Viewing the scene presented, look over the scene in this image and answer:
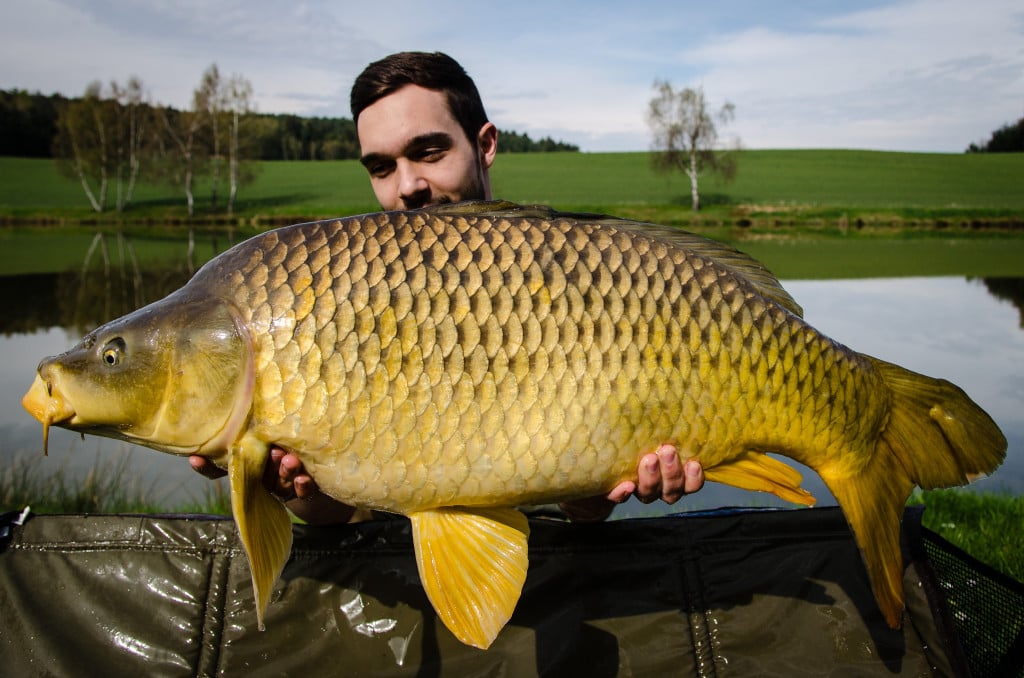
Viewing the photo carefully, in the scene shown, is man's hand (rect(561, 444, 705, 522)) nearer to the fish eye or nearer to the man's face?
the fish eye

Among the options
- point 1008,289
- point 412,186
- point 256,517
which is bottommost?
point 1008,289

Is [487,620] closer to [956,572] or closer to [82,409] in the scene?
[82,409]

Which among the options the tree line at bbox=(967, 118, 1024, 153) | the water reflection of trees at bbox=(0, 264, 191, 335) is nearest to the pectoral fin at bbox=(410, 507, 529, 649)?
the water reflection of trees at bbox=(0, 264, 191, 335)

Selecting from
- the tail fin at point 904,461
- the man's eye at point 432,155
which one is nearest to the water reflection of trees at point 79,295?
the man's eye at point 432,155

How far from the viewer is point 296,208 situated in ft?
70.0

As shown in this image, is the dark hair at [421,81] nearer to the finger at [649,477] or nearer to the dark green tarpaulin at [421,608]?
the dark green tarpaulin at [421,608]

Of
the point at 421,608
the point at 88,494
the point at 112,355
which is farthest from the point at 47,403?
the point at 88,494

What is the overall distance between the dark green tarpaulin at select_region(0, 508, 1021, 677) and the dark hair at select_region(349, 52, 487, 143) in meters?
1.07

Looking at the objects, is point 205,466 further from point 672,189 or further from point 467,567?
point 672,189

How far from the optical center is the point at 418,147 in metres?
2.00

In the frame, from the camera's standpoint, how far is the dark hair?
6.63 ft

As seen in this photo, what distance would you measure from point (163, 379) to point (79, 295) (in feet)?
27.8

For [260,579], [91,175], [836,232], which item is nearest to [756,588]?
[260,579]

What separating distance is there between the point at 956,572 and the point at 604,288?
1033mm
